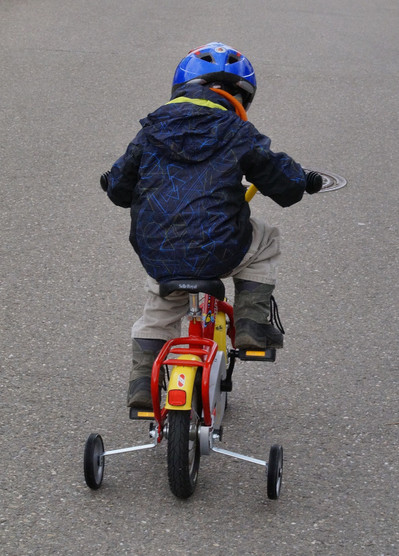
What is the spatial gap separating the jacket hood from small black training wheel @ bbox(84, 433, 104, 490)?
3.60 ft

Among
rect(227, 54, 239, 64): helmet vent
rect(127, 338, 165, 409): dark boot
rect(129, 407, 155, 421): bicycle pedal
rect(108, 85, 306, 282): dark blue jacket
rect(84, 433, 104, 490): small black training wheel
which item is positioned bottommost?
rect(84, 433, 104, 490): small black training wheel

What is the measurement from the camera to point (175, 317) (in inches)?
152

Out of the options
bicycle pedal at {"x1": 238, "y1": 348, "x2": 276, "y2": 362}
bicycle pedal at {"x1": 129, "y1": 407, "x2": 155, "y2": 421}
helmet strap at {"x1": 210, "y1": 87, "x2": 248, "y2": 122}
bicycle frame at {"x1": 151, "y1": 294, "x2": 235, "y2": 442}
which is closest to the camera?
bicycle frame at {"x1": 151, "y1": 294, "x2": 235, "y2": 442}

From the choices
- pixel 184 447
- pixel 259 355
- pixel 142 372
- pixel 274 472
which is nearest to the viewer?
pixel 184 447

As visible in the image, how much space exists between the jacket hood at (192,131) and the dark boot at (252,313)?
24.4 inches

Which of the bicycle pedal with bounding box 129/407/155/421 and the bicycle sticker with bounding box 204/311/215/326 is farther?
the bicycle sticker with bounding box 204/311/215/326

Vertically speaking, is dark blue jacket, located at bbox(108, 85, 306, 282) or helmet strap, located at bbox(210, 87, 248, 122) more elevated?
helmet strap, located at bbox(210, 87, 248, 122)

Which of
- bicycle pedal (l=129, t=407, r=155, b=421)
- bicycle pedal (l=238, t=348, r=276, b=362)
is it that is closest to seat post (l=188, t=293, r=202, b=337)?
bicycle pedal (l=238, t=348, r=276, b=362)

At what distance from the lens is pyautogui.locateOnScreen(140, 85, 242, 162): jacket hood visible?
351cm

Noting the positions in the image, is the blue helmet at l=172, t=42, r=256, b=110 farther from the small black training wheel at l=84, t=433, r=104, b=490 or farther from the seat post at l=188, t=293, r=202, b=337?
the small black training wheel at l=84, t=433, r=104, b=490

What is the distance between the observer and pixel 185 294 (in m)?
3.82

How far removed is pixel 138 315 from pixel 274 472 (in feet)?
6.44

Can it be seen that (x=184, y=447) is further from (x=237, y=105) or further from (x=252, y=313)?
(x=237, y=105)

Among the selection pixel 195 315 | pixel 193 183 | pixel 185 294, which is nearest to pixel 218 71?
pixel 193 183
